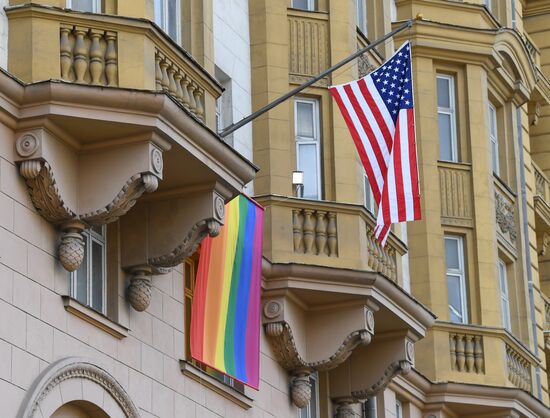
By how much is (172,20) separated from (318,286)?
4.74 m

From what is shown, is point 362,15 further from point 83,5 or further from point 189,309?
point 83,5

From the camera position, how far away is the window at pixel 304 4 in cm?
3186

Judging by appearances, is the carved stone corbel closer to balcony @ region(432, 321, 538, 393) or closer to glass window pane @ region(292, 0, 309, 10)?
glass window pane @ region(292, 0, 309, 10)

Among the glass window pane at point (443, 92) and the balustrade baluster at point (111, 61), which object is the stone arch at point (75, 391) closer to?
the balustrade baluster at point (111, 61)

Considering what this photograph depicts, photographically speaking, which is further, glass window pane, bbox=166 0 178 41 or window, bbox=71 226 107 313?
glass window pane, bbox=166 0 178 41

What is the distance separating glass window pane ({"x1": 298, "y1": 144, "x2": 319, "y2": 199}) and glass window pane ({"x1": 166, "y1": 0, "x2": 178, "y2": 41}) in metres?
4.24

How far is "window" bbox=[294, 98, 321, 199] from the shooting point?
30.9 m

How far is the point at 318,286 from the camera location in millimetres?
29625

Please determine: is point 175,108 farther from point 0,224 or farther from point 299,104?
point 299,104

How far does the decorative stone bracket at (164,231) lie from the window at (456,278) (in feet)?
38.7

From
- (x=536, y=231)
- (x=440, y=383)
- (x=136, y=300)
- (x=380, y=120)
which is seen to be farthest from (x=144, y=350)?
(x=536, y=231)

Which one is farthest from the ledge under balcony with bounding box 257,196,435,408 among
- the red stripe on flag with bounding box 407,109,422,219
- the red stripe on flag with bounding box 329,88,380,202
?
the red stripe on flag with bounding box 329,88,380,202

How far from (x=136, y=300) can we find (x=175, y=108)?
8.45 feet

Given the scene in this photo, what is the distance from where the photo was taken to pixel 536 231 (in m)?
→ 46.3
